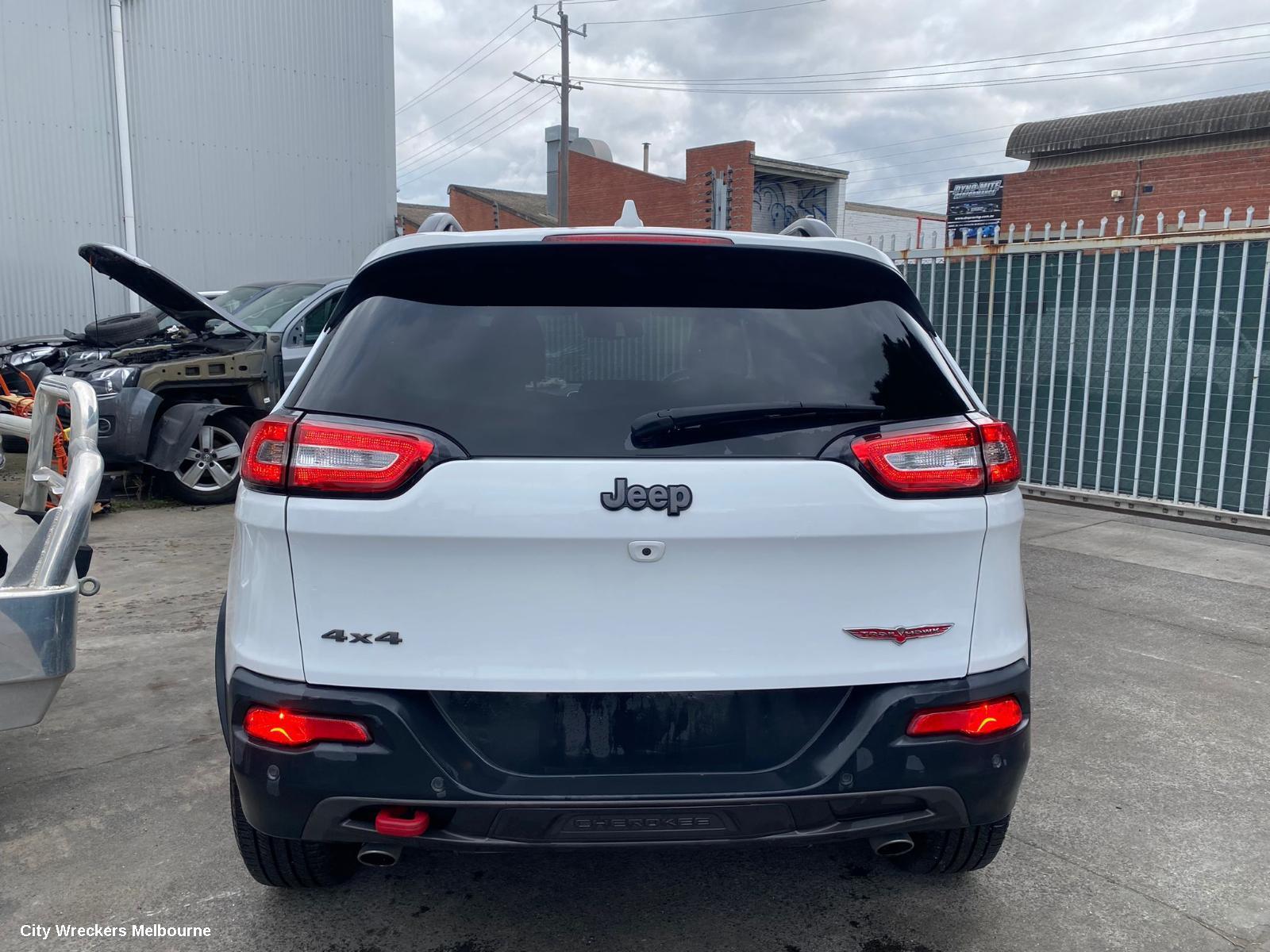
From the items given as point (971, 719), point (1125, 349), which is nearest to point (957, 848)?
point (971, 719)

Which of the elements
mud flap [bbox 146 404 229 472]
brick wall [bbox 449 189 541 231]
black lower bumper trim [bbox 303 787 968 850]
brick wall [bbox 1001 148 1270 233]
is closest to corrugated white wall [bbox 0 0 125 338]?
mud flap [bbox 146 404 229 472]

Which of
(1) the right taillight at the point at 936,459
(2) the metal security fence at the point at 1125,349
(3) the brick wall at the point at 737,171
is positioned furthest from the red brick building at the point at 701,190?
(1) the right taillight at the point at 936,459

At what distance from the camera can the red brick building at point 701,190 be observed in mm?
29016

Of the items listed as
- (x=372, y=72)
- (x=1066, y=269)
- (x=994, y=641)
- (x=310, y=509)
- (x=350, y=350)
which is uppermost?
(x=372, y=72)

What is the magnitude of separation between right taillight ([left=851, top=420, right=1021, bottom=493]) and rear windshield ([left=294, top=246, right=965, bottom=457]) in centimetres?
6

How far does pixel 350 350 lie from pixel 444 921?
1.52 meters

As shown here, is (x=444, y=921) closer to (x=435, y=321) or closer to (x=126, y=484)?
(x=435, y=321)

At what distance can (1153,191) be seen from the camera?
22.1 metres

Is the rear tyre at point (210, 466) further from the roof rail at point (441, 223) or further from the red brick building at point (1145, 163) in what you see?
the red brick building at point (1145, 163)

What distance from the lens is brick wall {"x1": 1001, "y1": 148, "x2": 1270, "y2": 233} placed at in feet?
65.5

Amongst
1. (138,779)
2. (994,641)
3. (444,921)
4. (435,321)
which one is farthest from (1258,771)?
(138,779)

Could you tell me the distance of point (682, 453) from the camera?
2035 millimetres

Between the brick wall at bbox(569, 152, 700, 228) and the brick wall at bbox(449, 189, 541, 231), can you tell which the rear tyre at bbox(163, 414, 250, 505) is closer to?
the brick wall at bbox(569, 152, 700, 228)

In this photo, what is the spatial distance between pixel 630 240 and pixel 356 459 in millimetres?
780
